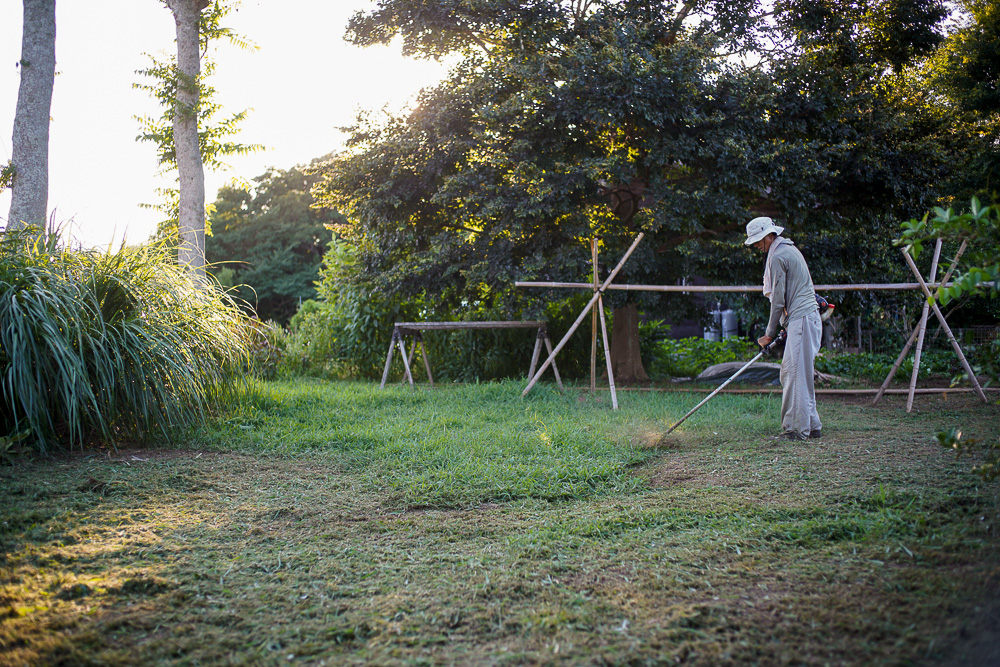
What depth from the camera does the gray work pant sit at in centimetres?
530

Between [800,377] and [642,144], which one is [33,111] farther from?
[800,377]

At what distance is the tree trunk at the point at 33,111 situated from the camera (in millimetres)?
7148

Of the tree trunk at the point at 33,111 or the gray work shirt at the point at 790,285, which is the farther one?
the tree trunk at the point at 33,111

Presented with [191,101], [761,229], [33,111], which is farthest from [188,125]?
[761,229]

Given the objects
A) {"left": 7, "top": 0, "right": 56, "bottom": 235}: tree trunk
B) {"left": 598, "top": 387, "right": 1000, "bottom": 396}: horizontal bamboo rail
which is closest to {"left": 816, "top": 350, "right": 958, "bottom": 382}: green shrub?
{"left": 598, "top": 387, "right": 1000, "bottom": 396}: horizontal bamboo rail

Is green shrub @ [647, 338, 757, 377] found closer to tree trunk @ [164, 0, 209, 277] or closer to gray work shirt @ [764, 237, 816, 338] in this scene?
gray work shirt @ [764, 237, 816, 338]

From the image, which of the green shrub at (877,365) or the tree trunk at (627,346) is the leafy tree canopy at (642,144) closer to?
the tree trunk at (627,346)

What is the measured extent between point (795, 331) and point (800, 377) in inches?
15.1

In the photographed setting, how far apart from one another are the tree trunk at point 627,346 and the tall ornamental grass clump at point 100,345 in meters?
5.96

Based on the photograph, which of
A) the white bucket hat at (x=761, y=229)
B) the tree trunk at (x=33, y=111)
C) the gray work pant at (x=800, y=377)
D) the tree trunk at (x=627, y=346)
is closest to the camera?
the gray work pant at (x=800, y=377)

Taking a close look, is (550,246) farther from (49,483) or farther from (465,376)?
(49,483)

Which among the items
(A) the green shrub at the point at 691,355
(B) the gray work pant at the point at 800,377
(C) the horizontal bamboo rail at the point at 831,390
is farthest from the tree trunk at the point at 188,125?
(B) the gray work pant at the point at 800,377

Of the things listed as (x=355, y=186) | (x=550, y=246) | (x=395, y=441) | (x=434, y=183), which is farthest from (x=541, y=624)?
(x=355, y=186)

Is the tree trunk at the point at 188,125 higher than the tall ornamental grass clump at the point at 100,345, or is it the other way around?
the tree trunk at the point at 188,125
